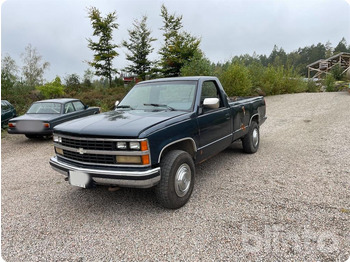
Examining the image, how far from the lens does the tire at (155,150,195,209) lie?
113 inches

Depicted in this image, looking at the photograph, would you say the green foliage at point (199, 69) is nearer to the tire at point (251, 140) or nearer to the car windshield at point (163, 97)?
the tire at point (251, 140)

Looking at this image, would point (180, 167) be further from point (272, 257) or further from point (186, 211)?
point (272, 257)

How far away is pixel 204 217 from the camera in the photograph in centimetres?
288

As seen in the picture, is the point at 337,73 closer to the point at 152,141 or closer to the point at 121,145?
the point at 152,141

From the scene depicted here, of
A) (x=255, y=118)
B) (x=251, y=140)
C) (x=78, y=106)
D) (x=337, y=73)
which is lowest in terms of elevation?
(x=251, y=140)

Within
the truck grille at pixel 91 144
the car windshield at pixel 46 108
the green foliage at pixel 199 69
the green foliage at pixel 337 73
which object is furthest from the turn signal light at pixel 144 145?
the green foliage at pixel 337 73

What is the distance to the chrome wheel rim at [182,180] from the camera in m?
3.04

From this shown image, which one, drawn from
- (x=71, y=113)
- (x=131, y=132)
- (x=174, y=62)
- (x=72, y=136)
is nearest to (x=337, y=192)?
(x=131, y=132)

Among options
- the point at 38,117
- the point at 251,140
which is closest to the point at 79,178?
the point at 251,140

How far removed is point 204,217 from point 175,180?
1.93 ft

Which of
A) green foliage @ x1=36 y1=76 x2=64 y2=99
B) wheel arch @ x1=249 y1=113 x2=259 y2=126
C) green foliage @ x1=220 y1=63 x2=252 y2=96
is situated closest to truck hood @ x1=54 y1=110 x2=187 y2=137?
wheel arch @ x1=249 y1=113 x2=259 y2=126

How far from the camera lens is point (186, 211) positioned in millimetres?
3045

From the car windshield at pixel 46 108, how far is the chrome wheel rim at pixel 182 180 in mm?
6541

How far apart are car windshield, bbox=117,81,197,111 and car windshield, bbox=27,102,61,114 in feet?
16.7
